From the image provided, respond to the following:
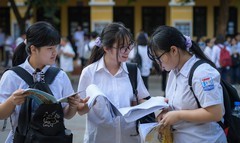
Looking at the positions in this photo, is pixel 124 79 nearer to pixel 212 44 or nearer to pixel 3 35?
pixel 212 44

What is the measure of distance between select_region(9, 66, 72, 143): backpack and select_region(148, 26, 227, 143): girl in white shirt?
2.36 feet

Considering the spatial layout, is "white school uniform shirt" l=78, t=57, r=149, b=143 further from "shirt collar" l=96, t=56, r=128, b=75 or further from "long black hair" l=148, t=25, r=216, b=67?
"long black hair" l=148, t=25, r=216, b=67

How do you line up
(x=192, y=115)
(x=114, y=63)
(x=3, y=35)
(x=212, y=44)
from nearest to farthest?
(x=192, y=115) → (x=114, y=63) → (x=212, y=44) → (x=3, y=35)

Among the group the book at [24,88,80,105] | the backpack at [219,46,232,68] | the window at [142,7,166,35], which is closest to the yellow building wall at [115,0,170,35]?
the window at [142,7,166,35]

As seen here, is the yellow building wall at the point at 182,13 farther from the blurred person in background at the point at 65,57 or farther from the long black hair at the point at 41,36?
the long black hair at the point at 41,36

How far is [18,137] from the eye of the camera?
3326 millimetres

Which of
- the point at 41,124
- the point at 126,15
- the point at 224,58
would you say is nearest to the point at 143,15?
the point at 126,15

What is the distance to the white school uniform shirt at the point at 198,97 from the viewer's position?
10.8 feet

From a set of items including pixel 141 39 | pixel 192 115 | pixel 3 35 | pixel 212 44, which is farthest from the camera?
pixel 3 35

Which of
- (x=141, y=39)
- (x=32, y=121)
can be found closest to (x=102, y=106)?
(x=32, y=121)

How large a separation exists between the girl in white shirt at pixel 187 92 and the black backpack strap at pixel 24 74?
2.82ft

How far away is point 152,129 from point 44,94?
0.82m

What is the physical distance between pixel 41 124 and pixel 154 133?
80cm

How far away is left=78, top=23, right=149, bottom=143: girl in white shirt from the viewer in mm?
3844
